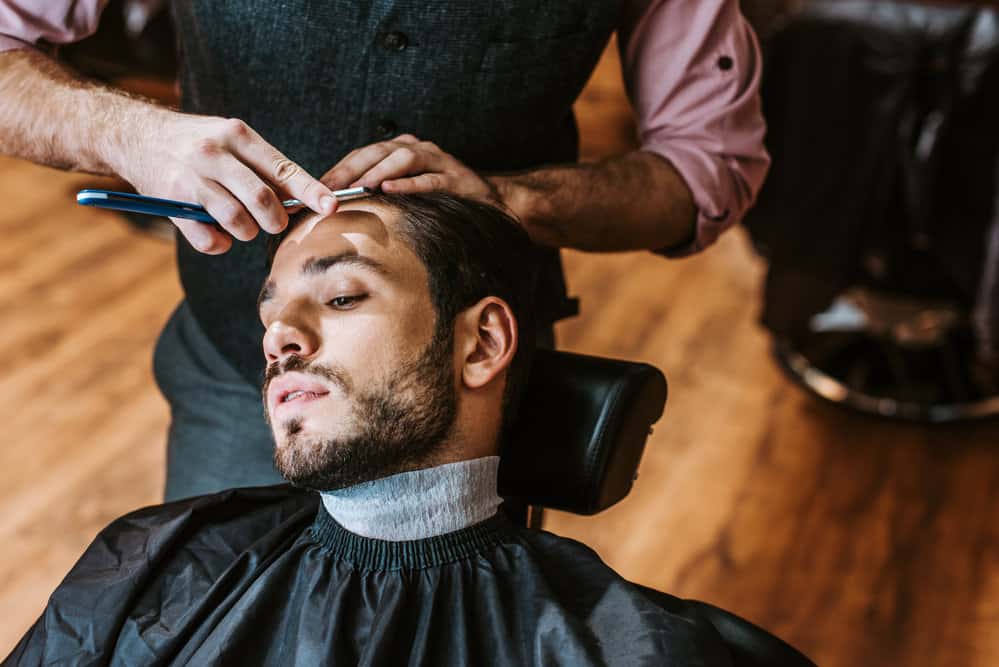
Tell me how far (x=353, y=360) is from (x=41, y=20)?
597 mm

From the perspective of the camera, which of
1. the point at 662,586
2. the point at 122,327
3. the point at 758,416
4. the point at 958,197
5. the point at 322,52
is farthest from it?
the point at 122,327

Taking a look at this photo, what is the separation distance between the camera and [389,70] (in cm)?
131

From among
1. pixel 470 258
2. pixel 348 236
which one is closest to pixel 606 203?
pixel 470 258

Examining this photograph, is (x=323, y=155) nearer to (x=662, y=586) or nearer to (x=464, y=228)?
(x=464, y=228)

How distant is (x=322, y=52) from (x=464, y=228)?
30 centimetres

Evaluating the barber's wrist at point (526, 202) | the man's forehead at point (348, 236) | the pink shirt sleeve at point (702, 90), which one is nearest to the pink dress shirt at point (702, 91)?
the pink shirt sleeve at point (702, 90)

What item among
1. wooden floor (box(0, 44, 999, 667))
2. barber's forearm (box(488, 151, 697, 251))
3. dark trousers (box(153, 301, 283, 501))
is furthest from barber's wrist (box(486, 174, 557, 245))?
wooden floor (box(0, 44, 999, 667))

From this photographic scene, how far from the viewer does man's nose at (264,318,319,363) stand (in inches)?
43.6

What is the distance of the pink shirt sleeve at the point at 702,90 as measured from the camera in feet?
4.70

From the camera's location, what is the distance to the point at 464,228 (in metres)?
1.20

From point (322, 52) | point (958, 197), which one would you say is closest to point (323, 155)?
point (322, 52)

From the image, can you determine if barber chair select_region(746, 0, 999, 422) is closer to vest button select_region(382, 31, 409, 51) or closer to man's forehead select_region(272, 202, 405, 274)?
vest button select_region(382, 31, 409, 51)

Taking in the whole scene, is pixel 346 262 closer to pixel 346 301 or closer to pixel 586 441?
pixel 346 301

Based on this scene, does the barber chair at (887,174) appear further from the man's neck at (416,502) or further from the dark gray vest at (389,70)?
the man's neck at (416,502)
